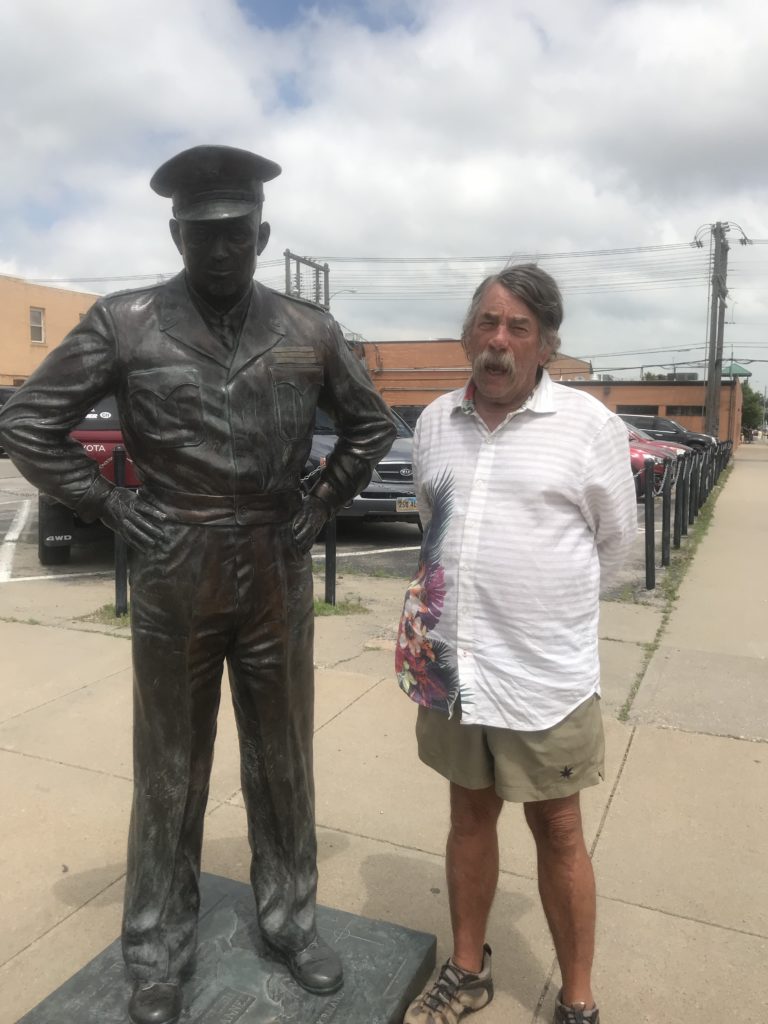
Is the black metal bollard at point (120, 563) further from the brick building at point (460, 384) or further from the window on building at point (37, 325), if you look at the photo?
the brick building at point (460, 384)

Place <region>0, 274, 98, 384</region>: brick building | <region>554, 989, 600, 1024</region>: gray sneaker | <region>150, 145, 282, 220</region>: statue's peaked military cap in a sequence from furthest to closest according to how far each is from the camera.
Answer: <region>0, 274, 98, 384</region>: brick building, <region>554, 989, 600, 1024</region>: gray sneaker, <region>150, 145, 282, 220</region>: statue's peaked military cap

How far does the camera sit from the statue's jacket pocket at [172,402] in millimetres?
2082

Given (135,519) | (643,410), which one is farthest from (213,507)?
(643,410)

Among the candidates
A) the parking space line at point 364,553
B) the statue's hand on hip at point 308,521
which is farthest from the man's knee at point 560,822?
the parking space line at point 364,553

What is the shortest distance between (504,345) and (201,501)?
83 cm

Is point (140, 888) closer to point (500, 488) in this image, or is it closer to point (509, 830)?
point (500, 488)

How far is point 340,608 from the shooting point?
22.1ft

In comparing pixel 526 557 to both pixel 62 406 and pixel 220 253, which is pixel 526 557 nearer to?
pixel 220 253

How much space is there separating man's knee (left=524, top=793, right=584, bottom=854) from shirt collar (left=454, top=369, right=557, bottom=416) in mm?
987

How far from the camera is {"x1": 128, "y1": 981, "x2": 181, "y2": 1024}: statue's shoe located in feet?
7.04

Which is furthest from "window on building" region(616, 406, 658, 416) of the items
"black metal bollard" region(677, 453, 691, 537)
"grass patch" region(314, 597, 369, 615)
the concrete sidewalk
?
the concrete sidewalk

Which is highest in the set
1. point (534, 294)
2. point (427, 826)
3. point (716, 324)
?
point (716, 324)

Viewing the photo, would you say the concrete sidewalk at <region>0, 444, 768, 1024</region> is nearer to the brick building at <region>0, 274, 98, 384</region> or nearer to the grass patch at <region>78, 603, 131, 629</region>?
the grass patch at <region>78, 603, 131, 629</region>

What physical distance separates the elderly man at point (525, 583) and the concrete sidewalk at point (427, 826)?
48cm
